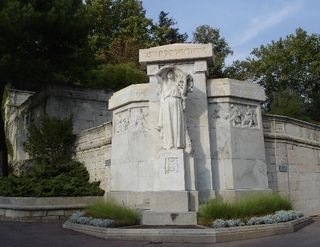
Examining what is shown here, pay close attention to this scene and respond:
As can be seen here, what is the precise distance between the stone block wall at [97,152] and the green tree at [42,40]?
3705mm

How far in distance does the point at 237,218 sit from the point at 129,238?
2642 mm

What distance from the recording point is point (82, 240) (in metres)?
10.2

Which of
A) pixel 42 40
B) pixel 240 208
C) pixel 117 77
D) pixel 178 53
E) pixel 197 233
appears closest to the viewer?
pixel 197 233

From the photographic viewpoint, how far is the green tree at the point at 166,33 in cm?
4472

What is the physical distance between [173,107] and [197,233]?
3.66 meters

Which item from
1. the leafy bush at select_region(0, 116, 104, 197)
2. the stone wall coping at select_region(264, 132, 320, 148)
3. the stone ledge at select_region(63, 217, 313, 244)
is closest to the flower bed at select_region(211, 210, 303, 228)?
the stone ledge at select_region(63, 217, 313, 244)

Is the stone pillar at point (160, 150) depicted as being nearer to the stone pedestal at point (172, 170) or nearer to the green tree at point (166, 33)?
the stone pedestal at point (172, 170)

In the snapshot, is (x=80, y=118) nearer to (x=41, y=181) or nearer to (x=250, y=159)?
(x=41, y=181)

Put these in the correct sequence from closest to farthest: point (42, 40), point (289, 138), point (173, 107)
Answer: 1. point (173, 107)
2. point (289, 138)
3. point (42, 40)

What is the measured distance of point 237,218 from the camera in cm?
1084

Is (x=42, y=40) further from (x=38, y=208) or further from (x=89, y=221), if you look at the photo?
(x=89, y=221)

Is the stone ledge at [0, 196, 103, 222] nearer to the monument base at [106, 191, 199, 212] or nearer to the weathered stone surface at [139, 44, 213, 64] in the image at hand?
the monument base at [106, 191, 199, 212]

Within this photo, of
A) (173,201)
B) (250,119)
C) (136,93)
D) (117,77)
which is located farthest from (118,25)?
(173,201)

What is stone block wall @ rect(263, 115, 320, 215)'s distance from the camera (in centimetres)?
1505
